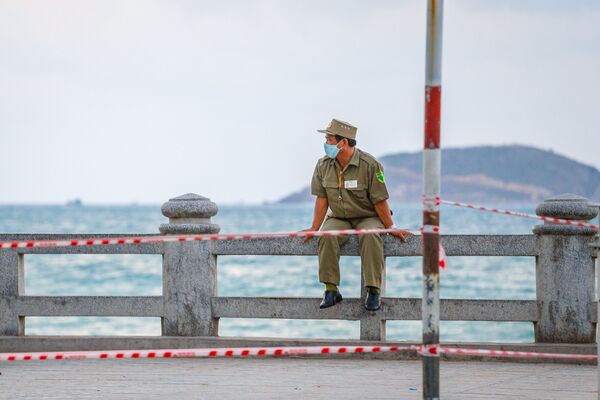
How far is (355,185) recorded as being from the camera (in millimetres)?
9352

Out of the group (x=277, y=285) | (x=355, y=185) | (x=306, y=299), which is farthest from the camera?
(x=277, y=285)

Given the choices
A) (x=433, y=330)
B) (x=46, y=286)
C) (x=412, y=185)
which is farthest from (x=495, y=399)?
(x=412, y=185)

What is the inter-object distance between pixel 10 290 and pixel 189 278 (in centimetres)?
160

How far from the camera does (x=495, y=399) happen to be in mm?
7398

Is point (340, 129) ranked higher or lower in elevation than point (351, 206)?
higher

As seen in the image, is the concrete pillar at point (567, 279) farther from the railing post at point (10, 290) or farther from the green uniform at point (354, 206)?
the railing post at point (10, 290)

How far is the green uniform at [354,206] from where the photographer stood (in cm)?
926

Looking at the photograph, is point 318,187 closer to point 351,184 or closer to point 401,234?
point 351,184

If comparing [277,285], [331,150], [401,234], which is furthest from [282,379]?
[277,285]

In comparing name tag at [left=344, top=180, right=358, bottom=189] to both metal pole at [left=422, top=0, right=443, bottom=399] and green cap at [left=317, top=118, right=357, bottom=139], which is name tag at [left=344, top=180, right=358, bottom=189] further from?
metal pole at [left=422, top=0, right=443, bottom=399]

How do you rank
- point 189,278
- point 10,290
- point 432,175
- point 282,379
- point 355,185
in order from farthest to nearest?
point 10,290 < point 189,278 < point 355,185 < point 282,379 < point 432,175

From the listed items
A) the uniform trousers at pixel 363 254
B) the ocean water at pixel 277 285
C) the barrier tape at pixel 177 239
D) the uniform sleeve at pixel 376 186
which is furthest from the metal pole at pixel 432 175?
the ocean water at pixel 277 285

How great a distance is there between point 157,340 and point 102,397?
228 cm

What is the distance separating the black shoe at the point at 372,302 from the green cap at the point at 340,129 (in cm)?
128
